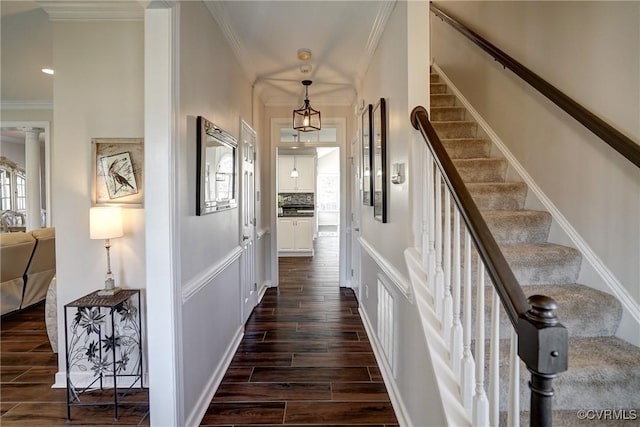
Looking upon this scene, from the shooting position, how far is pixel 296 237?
301 inches

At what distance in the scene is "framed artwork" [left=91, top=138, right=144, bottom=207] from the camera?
231cm

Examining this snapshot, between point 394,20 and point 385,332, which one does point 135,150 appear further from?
point 385,332

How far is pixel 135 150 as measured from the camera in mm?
2311

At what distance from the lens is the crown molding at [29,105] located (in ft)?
14.8

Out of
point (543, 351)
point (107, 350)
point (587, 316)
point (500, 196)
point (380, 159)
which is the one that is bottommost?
point (107, 350)

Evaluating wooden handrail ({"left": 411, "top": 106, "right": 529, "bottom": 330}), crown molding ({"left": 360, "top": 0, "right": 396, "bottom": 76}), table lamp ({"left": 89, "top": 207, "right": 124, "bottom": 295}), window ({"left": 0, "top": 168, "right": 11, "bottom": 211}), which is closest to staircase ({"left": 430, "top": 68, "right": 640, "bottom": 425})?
wooden handrail ({"left": 411, "top": 106, "right": 529, "bottom": 330})

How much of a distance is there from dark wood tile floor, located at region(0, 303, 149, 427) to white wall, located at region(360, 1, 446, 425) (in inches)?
64.6

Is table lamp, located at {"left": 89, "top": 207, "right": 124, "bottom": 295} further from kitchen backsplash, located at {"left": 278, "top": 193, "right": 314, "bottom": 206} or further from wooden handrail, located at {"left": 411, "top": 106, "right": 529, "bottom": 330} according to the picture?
kitchen backsplash, located at {"left": 278, "top": 193, "right": 314, "bottom": 206}

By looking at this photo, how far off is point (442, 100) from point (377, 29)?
1235mm

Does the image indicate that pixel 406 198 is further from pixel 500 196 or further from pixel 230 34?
pixel 230 34

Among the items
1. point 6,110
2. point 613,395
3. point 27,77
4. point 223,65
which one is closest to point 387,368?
point 613,395

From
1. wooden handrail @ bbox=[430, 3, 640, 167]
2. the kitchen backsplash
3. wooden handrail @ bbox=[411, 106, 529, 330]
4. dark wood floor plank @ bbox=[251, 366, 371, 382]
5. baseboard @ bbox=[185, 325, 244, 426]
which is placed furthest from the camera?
the kitchen backsplash

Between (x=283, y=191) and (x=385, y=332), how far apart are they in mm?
6373

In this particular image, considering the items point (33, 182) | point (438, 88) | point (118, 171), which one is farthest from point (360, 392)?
point (33, 182)
